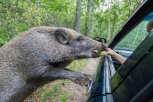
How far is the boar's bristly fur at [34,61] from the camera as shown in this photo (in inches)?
183

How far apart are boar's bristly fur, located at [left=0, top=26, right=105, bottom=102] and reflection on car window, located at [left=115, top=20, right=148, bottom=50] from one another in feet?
2.25

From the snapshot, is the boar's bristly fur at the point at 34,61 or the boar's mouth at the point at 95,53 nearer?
the boar's bristly fur at the point at 34,61

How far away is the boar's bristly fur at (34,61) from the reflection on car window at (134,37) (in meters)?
0.69

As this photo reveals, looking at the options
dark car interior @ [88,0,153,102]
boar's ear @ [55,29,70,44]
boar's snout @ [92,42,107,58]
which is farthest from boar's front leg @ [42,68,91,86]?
dark car interior @ [88,0,153,102]

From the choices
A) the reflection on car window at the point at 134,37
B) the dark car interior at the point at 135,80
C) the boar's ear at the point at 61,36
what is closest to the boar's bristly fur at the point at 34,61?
the boar's ear at the point at 61,36

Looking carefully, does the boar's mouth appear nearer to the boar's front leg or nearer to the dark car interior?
the boar's front leg

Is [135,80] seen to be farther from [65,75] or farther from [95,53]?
[95,53]

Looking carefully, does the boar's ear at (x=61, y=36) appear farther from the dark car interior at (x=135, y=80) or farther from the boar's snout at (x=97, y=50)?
the dark car interior at (x=135, y=80)

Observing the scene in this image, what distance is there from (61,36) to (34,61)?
642mm

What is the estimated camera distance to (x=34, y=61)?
4.80 m

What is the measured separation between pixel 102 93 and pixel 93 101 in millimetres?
75

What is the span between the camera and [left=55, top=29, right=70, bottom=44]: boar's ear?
5.21 m

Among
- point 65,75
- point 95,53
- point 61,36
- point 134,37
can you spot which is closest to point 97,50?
point 95,53

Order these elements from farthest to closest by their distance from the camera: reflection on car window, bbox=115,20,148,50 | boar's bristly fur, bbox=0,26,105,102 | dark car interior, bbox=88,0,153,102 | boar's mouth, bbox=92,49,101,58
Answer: boar's mouth, bbox=92,49,101,58, boar's bristly fur, bbox=0,26,105,102, reflection on car window, bbox=115,20,148,50, dark car interior, bbox=88,0,153,102
